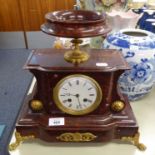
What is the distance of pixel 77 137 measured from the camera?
558 millimetres

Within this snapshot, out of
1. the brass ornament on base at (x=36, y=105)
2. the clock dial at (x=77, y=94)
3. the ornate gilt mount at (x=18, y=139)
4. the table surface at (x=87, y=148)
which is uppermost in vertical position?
the clock dial at (x=77, y=94)

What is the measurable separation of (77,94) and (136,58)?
7.4 inches

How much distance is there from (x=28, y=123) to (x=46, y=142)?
7cm

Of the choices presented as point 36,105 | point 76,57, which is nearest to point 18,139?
point 36,105

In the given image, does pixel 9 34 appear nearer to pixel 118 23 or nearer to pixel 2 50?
pixel 2 50

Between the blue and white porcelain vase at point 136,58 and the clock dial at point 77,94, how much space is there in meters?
0.14

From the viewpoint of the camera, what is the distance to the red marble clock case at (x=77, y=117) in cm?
53

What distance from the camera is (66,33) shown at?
1.53 ft

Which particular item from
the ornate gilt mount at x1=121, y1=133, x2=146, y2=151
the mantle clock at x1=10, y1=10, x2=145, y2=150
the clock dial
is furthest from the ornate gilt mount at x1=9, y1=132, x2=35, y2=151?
the ornate gilt mount at x1=121, y1=133, x2=146, y2=151

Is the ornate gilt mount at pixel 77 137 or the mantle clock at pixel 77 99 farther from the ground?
the mantle clock at pixel 77 99

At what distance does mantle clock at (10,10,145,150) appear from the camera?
526mm

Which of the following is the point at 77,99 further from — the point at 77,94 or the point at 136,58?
the point at 136,58

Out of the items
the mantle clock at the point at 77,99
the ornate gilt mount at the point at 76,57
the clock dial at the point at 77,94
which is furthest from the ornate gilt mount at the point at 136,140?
the ornate gilt mount at the point at 76,57

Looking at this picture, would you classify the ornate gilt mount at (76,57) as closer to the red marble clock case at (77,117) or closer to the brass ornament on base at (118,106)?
the red marble clock case at (77,117)
